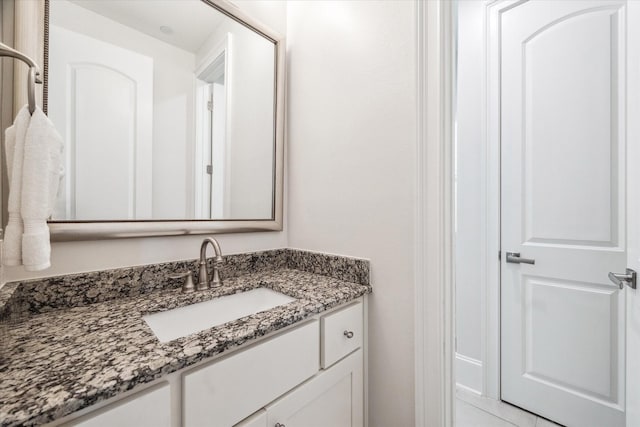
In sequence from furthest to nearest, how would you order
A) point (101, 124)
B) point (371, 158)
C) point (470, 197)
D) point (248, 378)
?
point (470, 197), point (371, 158), point (101, 124), point (248, 378)

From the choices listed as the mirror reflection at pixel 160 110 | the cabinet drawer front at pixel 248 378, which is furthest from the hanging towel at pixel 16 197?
the cabinet drawer front at pixel 248 378

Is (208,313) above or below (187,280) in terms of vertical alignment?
below

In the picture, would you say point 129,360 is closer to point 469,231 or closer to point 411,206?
point 411,206

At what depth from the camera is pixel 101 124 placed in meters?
0.86

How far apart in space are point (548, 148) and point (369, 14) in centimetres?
111

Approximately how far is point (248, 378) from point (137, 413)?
0.24m

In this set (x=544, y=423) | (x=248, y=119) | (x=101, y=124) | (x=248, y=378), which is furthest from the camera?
(x=544, y=423)

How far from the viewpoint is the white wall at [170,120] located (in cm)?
98

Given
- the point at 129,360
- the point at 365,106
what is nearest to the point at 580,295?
the point at 365,106

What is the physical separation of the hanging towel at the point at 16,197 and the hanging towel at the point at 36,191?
1 cm

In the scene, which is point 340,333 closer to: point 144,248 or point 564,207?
point 144,248

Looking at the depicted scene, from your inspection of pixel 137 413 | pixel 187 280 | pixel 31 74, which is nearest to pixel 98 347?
pixel 137 413

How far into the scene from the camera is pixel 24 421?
1.22 feet


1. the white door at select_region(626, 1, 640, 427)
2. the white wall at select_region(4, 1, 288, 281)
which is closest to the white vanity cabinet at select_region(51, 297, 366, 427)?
the white wall at select_region(4, 1, 288, 281)
